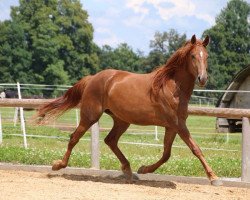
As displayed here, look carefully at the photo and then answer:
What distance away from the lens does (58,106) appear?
831 centimetres

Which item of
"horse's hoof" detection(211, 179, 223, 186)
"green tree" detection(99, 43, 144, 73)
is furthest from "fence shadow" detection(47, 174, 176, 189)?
"green tree" detection(99, 43, 144, 73)

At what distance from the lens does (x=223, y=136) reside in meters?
19.3

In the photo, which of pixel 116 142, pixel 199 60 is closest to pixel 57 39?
pixel 116 142

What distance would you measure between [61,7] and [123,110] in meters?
70.1

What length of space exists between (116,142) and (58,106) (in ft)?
3.69

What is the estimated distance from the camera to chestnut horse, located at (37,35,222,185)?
22.4ft

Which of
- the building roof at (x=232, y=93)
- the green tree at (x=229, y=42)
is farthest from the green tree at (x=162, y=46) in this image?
the building roof at (x=232, y=93)

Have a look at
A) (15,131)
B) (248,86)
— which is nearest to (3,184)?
(15,131)

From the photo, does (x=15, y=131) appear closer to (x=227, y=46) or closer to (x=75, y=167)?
(x=75, y=167)

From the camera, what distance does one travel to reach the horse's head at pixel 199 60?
644 centimetres

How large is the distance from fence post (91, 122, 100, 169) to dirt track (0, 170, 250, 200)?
0.60 meters

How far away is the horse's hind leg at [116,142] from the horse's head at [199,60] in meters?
1.60

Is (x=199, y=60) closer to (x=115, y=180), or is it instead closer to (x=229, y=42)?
(x=115, y=180)

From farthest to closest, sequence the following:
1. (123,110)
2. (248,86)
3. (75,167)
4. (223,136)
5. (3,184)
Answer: (248,86) → (223,136) → (75,167) → (123,110) → (3,184)
